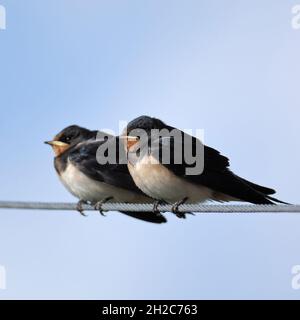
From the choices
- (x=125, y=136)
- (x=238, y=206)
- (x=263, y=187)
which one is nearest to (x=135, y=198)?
(x=125, y=136)

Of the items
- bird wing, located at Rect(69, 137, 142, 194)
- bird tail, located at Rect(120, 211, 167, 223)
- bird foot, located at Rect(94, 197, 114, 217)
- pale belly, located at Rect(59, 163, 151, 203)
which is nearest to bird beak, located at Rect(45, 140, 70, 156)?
bird wing, located at Rect(69, 137, 142, 194)

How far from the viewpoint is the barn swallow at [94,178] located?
8555mm

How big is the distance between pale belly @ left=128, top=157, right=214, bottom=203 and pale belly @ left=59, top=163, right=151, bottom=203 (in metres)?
0.78

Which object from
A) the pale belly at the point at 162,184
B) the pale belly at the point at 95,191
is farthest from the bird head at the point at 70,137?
the pale belly at the point at 162,184

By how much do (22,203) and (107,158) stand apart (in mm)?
1962

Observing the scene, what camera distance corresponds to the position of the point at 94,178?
28.3 ft

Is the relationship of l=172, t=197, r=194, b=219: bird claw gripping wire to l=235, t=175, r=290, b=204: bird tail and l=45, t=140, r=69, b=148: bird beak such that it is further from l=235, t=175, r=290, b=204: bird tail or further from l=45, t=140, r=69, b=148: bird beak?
l=45, t=140, r=69, b=148: bird beak

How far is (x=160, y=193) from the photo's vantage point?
7.72 metres

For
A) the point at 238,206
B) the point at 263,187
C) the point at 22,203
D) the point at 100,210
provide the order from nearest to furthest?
the point at 238,206, the point at 22,203, the point at 263,187, the point at 100,210

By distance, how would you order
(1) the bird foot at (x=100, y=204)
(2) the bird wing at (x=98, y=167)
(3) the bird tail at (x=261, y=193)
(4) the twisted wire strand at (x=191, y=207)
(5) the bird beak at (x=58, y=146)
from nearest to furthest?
(4) the twisted wire strand at (x=191, y=207) < (3) the bird tail at (x=261, y=193) < (1) the bird foot at (x=100, y=204) < (2) the bird wing at (x=98, y=167) < (5) the bird beak at (x=58, y=146)

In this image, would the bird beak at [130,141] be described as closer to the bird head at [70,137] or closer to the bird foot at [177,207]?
the bird foot at [177,207]

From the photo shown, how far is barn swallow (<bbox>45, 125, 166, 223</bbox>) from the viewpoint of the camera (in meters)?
8.55

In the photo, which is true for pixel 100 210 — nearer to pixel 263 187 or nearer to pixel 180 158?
pixel 180 158

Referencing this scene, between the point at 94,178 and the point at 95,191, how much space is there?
0.33 ft
